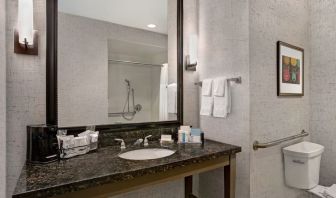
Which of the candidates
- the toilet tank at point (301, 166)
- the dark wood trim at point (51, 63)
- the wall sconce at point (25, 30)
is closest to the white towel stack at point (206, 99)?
the toilet tank at point (301, 166)

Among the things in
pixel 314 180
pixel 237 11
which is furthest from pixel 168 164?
pixel 314 180

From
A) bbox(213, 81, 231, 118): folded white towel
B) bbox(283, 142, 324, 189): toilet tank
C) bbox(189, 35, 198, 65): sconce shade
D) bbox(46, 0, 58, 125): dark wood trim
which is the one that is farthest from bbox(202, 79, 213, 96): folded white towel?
bbox(46, 0, 58, 125): dark wood trim

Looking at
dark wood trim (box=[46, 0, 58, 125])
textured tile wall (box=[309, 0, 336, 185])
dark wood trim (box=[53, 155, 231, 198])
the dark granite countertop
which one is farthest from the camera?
textured tile wall (box=[309, 0, 336, 185])

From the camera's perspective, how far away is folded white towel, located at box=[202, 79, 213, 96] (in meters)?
1.79

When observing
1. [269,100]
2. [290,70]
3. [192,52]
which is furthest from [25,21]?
[290,70]

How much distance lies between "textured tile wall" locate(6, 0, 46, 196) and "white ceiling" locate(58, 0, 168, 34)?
231 mm

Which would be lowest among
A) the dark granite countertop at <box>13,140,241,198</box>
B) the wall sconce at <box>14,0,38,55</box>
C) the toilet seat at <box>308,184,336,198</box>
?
the toilet seat at <box>308,184,336,198</box>

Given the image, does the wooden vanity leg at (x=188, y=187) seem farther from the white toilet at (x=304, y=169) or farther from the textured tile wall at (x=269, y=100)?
the white toilet at (x=304, y=169)

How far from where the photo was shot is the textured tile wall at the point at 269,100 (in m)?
1.61

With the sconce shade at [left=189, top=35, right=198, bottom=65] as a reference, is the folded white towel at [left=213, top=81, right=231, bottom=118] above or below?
below

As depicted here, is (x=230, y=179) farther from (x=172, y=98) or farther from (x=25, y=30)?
(x=25, y=30)

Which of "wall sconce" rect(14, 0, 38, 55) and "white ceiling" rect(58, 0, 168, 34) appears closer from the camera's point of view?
"wall sconce" rect(14, 0, 38, 55)

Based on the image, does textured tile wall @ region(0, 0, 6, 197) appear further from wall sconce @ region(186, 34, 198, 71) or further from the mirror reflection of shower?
wall sconce @ region(186, 34, 198, 71)

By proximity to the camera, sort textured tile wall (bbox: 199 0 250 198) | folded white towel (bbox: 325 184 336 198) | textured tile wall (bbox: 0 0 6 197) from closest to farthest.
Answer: textured tile wall (bbox: 0 0 6 197) < textured tile wall (bbox: 199 0 250 198) < folded white towel (bbox: 325 184 336 198)
